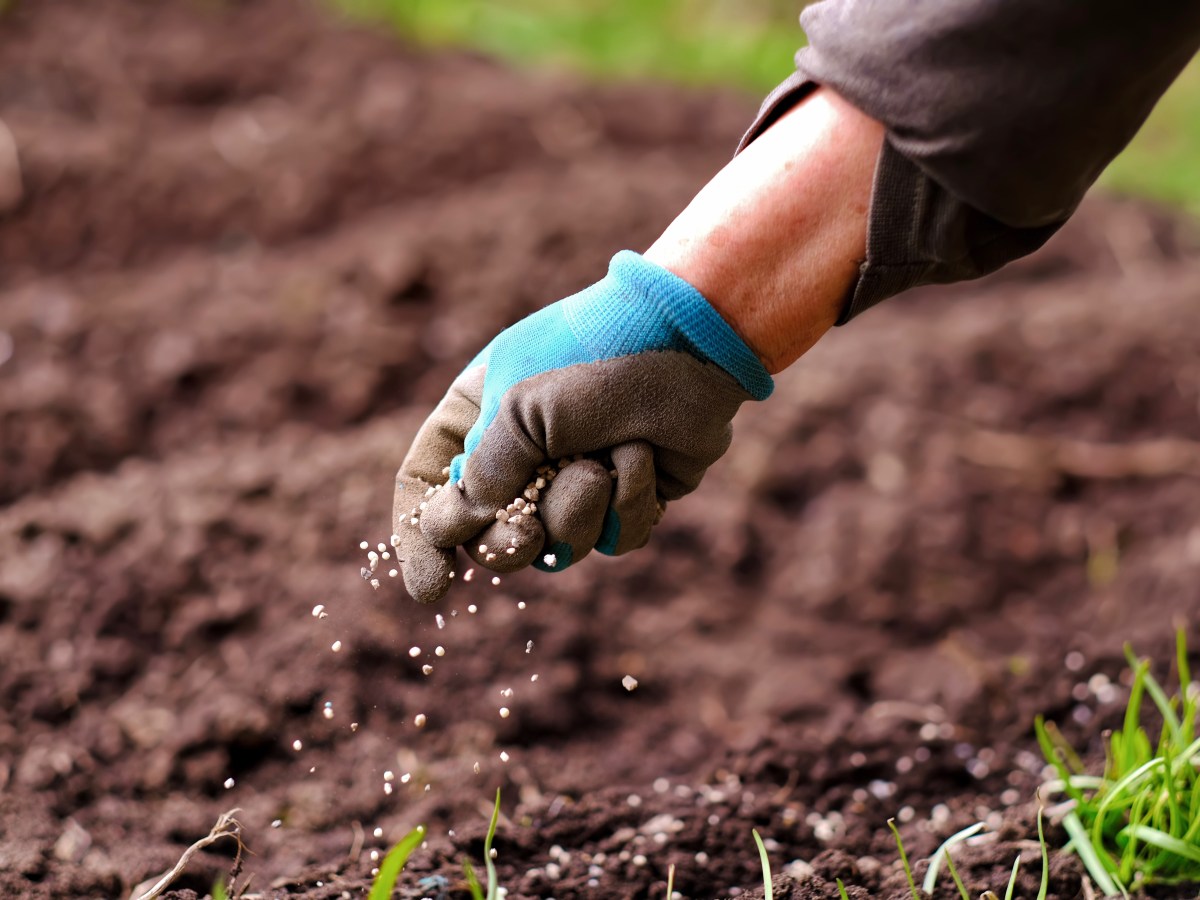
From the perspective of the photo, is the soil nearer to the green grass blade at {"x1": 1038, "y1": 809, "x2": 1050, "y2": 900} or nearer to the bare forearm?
the green grass blade at {"x1": 1038, "y1": 809, "x2": 1050, "y2": 900}

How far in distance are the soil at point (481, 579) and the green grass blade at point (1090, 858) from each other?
33 mm

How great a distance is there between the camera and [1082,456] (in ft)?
10.1

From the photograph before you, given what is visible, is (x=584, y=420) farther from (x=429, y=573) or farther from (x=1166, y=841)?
(x=1166, y=841)

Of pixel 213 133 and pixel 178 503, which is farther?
pixel 213 133

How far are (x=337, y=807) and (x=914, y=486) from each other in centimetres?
167

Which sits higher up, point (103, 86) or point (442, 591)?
point (103, 86)

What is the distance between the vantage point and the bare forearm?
4.36 ft

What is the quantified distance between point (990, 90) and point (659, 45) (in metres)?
4.73

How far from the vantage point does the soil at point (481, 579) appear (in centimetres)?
192

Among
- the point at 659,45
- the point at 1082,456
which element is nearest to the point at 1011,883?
the point at 1082,456

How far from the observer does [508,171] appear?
4.29 meters

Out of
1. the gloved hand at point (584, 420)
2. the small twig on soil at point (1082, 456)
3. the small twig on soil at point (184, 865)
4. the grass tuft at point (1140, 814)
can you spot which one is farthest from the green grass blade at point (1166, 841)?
the small twig on soil at point (1082, 456)

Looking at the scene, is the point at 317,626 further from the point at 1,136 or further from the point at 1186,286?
the point at 1186,286

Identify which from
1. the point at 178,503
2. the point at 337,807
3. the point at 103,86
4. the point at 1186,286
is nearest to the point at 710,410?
the point at 337,807
